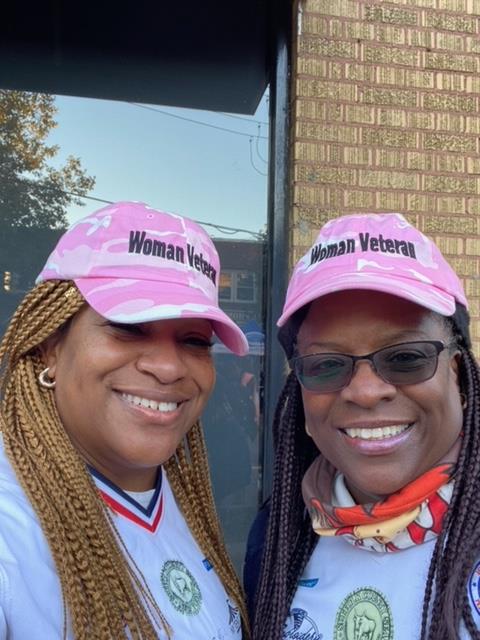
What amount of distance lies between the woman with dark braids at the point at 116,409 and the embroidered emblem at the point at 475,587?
64 centimetres

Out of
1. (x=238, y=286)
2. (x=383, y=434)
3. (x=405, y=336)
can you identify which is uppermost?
(x=238, y=286)

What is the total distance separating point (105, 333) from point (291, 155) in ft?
8.12

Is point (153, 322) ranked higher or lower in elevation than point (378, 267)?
lower

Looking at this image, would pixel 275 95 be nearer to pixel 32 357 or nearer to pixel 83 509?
pixel 32 357

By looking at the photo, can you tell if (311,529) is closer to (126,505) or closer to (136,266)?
(126,505)

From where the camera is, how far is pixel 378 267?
5.44ft

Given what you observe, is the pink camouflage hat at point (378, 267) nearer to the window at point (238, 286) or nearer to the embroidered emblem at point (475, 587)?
the embroidered emblem at point (475, 587)

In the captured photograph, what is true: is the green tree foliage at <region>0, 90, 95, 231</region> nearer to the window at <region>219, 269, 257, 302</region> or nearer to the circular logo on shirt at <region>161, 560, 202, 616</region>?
the window at <region>219, 269, 257, 302</region>

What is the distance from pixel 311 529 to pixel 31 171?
2744 millimetres

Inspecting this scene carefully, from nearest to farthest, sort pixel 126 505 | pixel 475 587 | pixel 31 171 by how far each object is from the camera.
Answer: pixel 475 587
pixel 126 505
pixel 31 171

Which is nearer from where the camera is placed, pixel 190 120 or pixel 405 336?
pixel 405 336

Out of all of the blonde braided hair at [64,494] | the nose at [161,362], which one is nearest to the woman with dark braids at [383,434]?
the nose at [161,362]

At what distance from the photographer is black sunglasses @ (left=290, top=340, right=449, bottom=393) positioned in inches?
64.2

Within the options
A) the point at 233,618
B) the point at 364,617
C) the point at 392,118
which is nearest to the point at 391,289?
the point at 364,617
